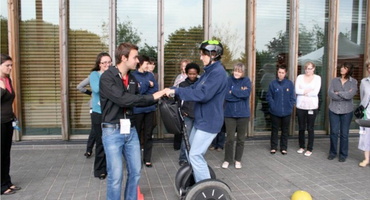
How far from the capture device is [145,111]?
5730 mm

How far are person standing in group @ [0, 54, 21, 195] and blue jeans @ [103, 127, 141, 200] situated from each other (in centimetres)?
169

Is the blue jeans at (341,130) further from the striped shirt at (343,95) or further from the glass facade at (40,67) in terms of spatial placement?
the glass facade at (40,67)

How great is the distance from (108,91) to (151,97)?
449 mm

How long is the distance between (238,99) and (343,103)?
2076 millimetres

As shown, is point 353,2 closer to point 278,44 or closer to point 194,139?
point 278,44

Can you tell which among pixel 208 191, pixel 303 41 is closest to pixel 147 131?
pixel 208 191

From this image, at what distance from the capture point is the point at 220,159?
20.6 ft

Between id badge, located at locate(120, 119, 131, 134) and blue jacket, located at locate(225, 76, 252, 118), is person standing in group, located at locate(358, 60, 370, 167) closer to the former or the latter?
blue jacket, located at locate(225, 76, 252, 118)

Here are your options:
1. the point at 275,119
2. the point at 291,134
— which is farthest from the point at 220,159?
the point at 291,134

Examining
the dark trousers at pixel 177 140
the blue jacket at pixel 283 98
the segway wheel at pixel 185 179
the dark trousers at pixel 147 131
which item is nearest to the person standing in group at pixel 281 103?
the blue jacket at pixel 283 98

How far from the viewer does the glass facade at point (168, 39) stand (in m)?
7.16

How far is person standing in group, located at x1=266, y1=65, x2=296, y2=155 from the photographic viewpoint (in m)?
6.54

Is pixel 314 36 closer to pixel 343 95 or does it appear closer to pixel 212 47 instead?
pixel 343 95

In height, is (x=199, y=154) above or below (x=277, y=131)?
above
